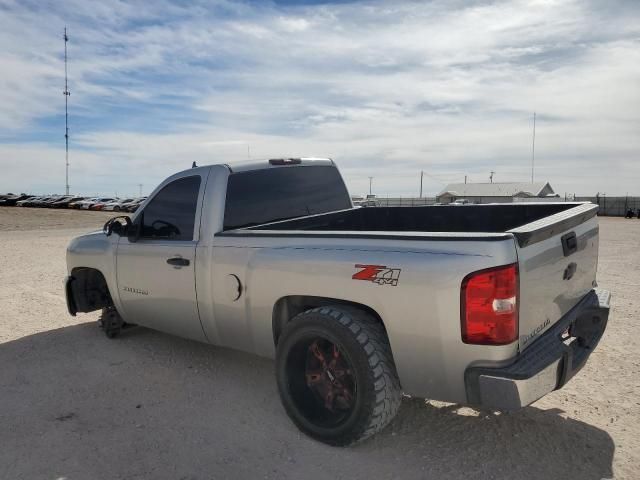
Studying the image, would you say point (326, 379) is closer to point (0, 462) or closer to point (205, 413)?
point (205, 413)

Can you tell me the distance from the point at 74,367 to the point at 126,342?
824 mm

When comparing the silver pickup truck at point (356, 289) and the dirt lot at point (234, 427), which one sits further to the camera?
the dirt lot at point (234, 427)

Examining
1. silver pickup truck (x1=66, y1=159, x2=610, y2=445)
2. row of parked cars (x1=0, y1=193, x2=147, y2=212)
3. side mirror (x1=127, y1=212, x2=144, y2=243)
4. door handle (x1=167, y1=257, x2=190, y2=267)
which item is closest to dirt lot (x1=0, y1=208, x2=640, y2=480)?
silver pickup truck (x1=66, y1=159, x2=610, y2=445)

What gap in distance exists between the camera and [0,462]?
332 centimetres

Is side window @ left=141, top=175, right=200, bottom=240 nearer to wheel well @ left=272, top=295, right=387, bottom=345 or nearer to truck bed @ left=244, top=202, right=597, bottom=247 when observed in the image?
truck bed @ left=244, top=202, right=597, bottom=247

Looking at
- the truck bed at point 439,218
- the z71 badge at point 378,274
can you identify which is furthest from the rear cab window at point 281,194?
the z71 badge at point 378,274

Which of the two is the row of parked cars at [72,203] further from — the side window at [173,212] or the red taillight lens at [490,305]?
the red taillight lens at [490,305]

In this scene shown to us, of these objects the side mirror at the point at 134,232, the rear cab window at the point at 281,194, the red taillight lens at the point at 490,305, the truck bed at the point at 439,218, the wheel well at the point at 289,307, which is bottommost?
the wheel well at the point at 289,307

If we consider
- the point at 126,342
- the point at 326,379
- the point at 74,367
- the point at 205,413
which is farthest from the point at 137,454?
the point at 126,342

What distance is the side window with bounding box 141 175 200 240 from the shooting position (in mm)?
4633

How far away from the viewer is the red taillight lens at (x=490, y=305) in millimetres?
2773

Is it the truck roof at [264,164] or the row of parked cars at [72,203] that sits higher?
the truck roof at [264,164]

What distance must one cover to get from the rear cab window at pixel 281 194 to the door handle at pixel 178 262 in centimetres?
44

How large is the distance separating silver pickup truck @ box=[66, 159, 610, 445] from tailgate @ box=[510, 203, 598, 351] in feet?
0.05
